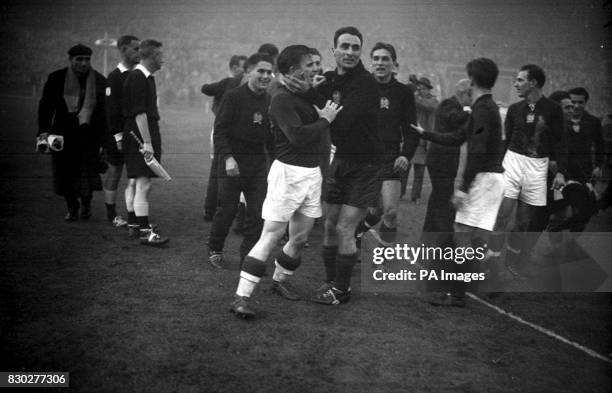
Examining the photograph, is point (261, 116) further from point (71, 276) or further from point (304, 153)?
point (71, 276)

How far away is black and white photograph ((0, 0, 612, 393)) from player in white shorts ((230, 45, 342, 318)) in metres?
0.02

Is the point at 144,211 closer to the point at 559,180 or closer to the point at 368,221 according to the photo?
the point at 368,221

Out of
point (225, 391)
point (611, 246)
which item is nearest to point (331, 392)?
point (225, 391)

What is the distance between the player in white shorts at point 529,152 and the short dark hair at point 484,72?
1010 mm

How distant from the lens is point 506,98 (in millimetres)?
23922

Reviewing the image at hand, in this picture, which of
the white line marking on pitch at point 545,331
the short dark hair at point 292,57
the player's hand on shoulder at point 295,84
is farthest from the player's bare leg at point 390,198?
the short dark hair at point 292,57

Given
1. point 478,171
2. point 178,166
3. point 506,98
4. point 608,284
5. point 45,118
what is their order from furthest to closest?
1. point 506,98
2. point 178,166
3. point 45,118
4. point 608,284
5. point 478,171

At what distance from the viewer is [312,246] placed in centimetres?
638

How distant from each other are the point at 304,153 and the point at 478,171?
155 centimetres

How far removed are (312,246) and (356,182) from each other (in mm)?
2302

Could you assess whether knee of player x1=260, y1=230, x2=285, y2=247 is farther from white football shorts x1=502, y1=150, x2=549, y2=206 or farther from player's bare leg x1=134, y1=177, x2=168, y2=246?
white football shorts x1=502, y1=150, x2=549, y2=206

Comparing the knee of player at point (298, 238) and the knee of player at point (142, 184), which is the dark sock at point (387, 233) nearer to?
the knee of player at point (298, 238)

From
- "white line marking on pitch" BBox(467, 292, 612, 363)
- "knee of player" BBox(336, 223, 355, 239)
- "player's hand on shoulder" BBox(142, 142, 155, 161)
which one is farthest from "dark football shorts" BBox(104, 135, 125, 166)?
"white line marking on pitch" BBox(467, 292, 612, 363)

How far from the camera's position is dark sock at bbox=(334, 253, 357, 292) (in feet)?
14.0
